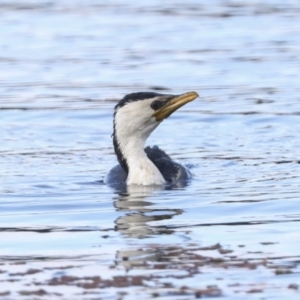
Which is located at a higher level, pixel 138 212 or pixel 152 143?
pixel 152 143

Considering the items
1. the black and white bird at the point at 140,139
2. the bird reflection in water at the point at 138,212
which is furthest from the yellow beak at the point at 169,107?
the bird reflection in water at the point at 138,212

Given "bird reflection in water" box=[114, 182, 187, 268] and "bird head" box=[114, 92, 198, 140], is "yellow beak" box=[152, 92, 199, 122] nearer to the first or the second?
"bird head" box=[114, 92, 198, 140]

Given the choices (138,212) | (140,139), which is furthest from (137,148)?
(138,212)

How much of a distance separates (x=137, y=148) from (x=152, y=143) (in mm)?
3178

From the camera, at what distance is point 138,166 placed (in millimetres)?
13188

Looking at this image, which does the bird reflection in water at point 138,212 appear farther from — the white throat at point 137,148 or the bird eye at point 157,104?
the bird eye at point 157,104

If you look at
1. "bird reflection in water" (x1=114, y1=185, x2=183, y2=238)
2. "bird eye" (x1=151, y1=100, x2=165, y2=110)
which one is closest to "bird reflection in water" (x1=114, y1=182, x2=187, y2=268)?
"bird reflection in water" (x1=114, y1=185, x2=183, y2=238)

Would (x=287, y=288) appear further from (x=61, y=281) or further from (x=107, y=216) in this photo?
(x=107, y=216)

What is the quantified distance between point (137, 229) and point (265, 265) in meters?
1.94

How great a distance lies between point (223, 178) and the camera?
13.4m

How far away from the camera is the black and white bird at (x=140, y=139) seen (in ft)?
42.0

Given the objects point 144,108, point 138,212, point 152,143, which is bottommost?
point 138,212

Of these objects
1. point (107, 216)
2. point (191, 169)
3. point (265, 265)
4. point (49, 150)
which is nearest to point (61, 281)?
point (265, 265)

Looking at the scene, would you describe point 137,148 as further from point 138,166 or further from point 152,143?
point 152,143
